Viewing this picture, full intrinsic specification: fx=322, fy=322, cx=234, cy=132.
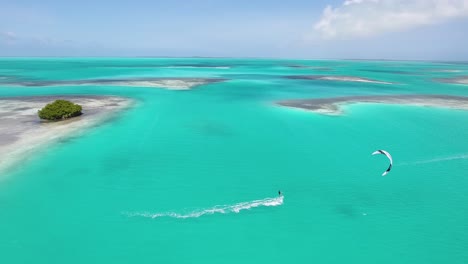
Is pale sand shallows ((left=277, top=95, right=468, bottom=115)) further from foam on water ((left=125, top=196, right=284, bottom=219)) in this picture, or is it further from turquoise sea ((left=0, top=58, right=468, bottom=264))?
foam on water ((left=125, top=196, right=284, bottom=219))

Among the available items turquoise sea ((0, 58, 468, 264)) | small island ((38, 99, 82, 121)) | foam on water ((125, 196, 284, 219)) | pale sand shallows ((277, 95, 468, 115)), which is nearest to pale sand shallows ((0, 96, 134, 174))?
small island ((38, 99, 82, 121))

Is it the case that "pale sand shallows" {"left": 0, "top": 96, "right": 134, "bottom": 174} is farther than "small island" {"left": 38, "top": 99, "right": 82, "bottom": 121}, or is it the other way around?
"small island" {"left": 38, "top": 99, "right": 82, "bottom": 121}

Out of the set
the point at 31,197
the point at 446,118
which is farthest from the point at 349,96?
the point at 31,197

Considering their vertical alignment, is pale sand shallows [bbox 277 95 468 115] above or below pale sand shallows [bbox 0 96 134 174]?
above

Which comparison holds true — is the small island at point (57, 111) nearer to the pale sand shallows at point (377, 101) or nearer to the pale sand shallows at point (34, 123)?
the pale sand shallows at point (34, 123)

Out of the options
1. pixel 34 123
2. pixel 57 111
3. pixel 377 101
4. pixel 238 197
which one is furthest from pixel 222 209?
pixel 377 101

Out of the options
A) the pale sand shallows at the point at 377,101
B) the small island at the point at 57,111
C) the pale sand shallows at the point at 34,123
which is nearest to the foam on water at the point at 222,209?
the pale sand shallows at the point at 34,123
